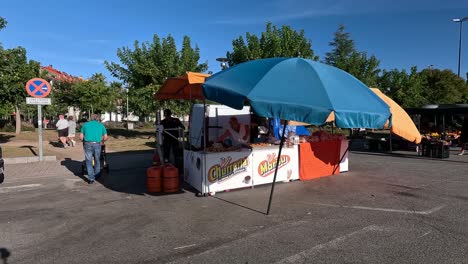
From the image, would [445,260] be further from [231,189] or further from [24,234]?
[24,234]

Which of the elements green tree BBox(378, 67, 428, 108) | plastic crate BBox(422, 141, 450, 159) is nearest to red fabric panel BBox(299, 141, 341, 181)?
plastic crate BBox(422, 141, 450, 159)

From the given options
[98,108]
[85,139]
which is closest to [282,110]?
[85,139]

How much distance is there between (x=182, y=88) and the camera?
9055 mm

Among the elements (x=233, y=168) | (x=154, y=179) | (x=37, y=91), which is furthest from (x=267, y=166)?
(x=37, y=91)

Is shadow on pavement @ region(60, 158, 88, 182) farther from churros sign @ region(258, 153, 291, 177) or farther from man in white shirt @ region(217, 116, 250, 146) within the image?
churros sign @ region(258, 153, 291, 177)

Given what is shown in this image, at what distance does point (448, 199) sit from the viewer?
6.88 metres

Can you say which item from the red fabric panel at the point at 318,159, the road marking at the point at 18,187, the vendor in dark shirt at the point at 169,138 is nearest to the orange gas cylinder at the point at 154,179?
the vendor in dark shirt at the point at 169,138

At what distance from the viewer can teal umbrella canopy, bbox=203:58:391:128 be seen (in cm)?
503

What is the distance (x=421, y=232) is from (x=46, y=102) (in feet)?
39.6

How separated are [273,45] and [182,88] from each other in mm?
13782

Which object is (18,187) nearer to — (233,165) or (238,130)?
(233,165)

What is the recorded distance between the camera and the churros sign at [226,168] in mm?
7453

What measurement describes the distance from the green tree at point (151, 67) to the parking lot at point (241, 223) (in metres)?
12.2

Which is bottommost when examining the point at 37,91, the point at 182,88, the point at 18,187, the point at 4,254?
the point at 4,254
